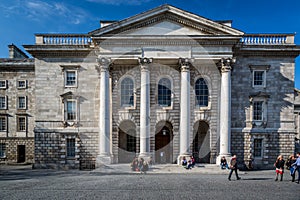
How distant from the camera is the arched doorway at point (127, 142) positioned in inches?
704

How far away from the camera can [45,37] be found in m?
17.9

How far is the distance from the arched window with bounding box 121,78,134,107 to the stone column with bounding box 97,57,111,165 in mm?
1747

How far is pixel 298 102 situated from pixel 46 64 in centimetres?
3245

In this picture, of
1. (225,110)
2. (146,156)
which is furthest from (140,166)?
(225,110)

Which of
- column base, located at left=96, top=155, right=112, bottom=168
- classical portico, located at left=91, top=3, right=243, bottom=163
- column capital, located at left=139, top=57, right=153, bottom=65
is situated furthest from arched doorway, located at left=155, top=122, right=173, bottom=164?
column capital, located at left=139, top=57, right=153, bottom=65

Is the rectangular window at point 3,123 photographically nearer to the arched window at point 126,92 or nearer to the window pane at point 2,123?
the window pane at point 2,123

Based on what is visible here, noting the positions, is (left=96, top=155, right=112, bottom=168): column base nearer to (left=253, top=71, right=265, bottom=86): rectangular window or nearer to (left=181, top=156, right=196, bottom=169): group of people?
(left=181, top=156, right=196, bottom=169): group of people

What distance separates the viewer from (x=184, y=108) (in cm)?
1614

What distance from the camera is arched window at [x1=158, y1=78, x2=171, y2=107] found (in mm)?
17656

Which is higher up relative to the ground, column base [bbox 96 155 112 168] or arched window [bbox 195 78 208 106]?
arched window [bbox 195 78 208 106]

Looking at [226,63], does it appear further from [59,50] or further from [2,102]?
[2,102]

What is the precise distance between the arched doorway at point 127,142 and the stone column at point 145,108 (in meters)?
2.31

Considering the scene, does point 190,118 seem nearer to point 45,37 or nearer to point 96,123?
point 96,123

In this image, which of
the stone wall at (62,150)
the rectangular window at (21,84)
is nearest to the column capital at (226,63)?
the stone wall at (62,150)
